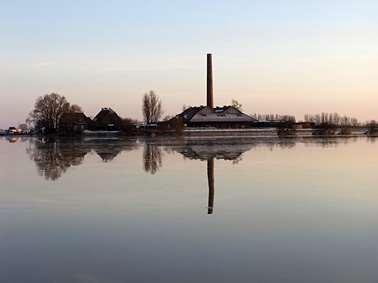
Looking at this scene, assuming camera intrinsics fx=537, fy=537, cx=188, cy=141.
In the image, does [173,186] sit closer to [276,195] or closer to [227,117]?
[276,195]

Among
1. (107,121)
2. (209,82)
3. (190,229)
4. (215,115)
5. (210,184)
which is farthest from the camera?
(215,115)

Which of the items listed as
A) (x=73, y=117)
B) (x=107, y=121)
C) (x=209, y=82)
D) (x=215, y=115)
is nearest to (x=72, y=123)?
(x=73, y=117)

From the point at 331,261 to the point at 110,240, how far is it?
3652mm

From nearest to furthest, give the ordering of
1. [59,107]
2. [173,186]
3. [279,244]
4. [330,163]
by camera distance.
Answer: [279,244] → [173,186] → [330,163] → [59,107]

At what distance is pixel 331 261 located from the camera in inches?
299

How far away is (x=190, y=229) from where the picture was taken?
32.2ft

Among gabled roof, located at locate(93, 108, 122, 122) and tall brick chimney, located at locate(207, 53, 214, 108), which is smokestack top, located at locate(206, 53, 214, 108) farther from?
gabled roof, located at locate(93, 108, 122, 122)

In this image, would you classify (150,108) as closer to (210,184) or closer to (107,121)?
(107,121)

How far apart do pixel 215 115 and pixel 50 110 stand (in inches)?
1120

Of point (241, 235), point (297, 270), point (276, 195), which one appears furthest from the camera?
point (276, 195)

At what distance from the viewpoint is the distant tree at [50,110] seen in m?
91.4

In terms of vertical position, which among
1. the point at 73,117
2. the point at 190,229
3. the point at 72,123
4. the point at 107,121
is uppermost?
the point at 73,117

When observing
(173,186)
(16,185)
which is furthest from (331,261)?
(16,185)

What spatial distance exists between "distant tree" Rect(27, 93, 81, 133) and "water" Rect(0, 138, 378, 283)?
74621 millimetres
